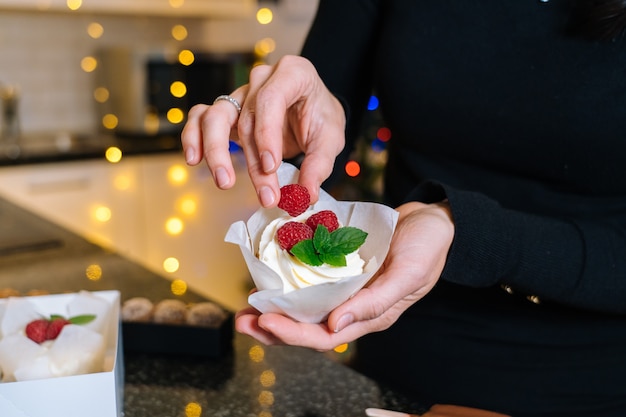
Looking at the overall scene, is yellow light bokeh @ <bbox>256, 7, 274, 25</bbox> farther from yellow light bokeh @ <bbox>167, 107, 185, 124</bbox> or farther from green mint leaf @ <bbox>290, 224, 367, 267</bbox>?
green mint leaf @ <bbox>290, 224, 367, 267</bbox>

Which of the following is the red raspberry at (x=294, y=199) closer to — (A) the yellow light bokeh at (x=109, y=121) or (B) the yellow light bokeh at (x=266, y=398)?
(B) the yellow light bokeh at (x=266, y=398)

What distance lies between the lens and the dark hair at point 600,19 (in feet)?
2.91

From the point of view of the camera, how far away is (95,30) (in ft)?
10.6

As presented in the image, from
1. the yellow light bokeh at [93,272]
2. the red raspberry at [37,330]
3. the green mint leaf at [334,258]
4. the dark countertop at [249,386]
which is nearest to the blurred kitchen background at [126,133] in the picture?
the yellow light bokeh at [93,272]

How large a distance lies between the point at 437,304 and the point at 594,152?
33 centimetres

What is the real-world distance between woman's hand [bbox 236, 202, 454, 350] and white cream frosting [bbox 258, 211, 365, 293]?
4cm

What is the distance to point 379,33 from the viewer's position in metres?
1.15

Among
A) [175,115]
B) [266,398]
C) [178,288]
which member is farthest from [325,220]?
[175,115]

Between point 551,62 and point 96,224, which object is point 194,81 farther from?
point 551,62

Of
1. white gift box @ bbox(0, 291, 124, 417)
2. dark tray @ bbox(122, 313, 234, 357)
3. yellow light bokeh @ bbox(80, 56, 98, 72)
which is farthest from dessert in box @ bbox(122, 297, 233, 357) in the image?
yellow light bokeh @ bbox(80, 56, 98, 72)

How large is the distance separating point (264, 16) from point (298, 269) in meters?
2.99

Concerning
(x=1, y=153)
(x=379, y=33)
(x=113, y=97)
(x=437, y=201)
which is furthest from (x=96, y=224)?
(x=437, y=201)

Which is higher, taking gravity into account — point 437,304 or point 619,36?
point 619,36

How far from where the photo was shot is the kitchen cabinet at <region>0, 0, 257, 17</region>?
107 inches
